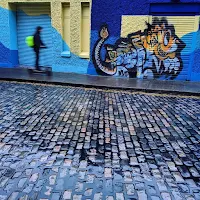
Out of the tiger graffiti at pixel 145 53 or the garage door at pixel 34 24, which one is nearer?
the tiger graffiti at pixel 145 53

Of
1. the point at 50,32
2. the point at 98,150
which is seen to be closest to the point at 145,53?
the point at 50,32

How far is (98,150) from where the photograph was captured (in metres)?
4.09

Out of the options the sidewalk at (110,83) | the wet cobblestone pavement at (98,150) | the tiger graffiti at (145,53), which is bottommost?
the wet cobblestone pavement at (98,150)

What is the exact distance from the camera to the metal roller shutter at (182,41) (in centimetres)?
1027

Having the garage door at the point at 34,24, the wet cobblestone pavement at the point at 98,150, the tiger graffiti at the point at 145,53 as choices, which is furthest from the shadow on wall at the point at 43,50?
the wet cobblestone pavement at the point at 98,150

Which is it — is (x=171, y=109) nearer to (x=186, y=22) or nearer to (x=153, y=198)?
(x=153, y=198)

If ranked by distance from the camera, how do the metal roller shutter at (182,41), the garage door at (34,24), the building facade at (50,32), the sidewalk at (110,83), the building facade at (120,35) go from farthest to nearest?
1. the garage door at (34,24)
2. the building facade at (50,32)
3. the building facade at (120,35)
4. the metal roller shutter at (182,41)
5. the sidewalk at (110,83)

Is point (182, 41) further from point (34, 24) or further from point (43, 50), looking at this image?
point (34, 24)

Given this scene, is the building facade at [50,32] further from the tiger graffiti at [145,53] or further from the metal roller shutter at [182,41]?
→ the metal roller shutter at [182,41]

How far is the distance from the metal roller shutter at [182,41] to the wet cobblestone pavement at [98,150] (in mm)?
4204

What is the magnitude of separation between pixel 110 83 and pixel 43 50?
4.79 m

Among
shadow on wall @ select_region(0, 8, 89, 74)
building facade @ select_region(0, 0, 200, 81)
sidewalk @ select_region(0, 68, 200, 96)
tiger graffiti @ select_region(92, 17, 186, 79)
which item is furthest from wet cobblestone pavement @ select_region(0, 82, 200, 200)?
shadow on wall @ select_region(0, 8, 89, 74)

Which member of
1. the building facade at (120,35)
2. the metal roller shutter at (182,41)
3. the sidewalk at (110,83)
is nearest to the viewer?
the sidewalk at (110,83)

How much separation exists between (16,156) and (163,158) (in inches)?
91.5
